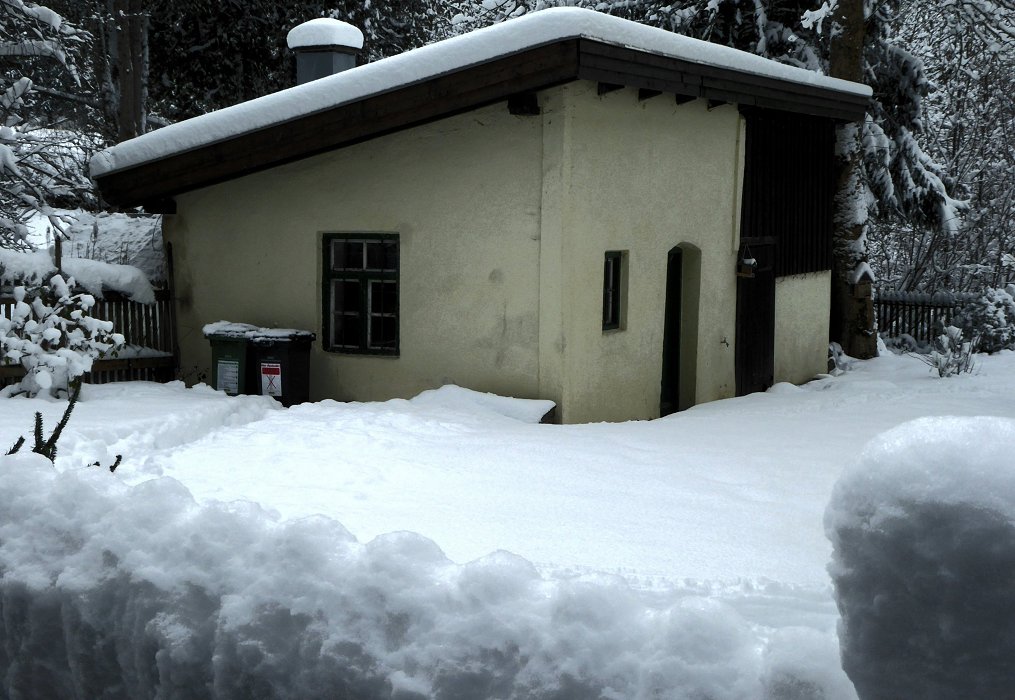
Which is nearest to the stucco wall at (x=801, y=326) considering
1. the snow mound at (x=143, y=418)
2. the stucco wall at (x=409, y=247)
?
the stucco wall at (x=409, y=247)

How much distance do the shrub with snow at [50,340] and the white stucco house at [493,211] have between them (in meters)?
1.51

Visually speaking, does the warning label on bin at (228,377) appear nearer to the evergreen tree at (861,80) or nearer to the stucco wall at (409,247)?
the stucco wall at (409,247)

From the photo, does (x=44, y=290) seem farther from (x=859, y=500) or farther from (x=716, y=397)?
(x=859, y=500)

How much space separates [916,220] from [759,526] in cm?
1312

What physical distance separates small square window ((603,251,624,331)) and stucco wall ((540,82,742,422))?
0.12m

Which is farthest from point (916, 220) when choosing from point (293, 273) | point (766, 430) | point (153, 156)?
point (153, 156)

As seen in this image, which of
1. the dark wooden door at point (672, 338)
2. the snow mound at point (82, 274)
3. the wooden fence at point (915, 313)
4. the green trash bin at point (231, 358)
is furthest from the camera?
the wooden fence at point (915, 313)

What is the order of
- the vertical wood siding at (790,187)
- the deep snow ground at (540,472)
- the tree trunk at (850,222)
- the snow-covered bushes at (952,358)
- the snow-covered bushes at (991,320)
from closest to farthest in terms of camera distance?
the deep snow ground at (540,472)
the vertical wood siding at (790,187)
the snow-covered bushes at (952,358)
the tree trunk at (850,222)
the snow-covered bushes at (991,320)

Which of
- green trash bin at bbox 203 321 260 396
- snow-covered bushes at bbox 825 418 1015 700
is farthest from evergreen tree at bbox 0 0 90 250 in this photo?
snow-covered bushes at bbox 825 418 1015 700

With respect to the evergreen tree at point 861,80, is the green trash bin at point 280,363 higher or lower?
lower

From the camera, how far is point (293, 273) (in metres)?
11.3

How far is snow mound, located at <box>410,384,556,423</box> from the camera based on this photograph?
9750 mm

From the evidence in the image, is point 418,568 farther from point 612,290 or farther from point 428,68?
point 612,290

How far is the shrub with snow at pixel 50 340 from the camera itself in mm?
9945
